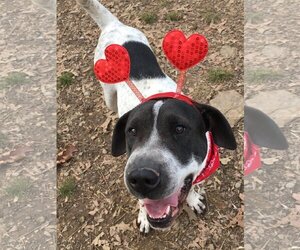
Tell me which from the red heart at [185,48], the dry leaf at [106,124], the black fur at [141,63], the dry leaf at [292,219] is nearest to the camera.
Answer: the red heart at [185,48]

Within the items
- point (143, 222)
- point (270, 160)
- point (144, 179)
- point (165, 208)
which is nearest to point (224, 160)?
point (270, 160)

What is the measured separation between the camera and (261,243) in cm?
439

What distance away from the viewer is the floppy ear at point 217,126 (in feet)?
12.5

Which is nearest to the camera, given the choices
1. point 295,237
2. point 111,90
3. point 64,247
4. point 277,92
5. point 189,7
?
point 295,237

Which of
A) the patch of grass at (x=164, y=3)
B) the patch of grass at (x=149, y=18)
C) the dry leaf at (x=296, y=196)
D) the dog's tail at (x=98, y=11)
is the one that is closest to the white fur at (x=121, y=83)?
the dog's tail at (x=98, y=11)

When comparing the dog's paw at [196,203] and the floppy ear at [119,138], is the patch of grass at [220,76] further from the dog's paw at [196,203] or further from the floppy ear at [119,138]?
the floppy ear at [119,138]

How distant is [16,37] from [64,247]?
139 inches

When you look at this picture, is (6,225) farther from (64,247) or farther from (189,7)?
(189,7)

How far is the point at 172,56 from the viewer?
12.3ft

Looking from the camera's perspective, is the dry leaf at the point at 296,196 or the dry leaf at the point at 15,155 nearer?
the dry leaf at the point at 296,196

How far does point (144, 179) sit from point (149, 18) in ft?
13.1

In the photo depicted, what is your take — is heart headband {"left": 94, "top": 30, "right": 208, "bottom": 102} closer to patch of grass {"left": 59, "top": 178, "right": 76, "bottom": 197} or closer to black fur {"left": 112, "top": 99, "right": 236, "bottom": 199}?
black fur {"left": 112, "top": 99, "right": 236, "bottom": 199}

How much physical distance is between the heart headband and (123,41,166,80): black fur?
0.91 meters

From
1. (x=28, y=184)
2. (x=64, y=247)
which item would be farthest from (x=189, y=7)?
(x=64, y=247)
